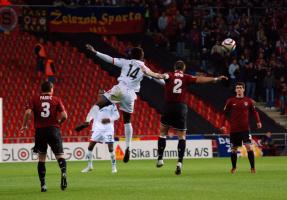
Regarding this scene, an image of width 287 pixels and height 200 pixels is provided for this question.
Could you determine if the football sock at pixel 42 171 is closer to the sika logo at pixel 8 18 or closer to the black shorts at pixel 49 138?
the black shorts at pixel 49 138

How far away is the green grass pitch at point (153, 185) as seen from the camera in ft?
49.5

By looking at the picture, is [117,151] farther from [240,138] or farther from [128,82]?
[128,82]

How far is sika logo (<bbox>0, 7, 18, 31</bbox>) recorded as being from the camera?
37.1m

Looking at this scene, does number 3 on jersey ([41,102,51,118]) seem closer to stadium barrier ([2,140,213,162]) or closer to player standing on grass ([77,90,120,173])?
player standing on grass ([77,90,120,173])

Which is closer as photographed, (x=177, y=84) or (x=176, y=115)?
(x=177, y=84)

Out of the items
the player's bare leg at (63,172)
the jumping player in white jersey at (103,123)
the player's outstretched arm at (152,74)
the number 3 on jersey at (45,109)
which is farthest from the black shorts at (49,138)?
the jumping player in white jersey at (103,123)

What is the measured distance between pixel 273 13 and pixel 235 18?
2.03 metres

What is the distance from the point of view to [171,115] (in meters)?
21.0

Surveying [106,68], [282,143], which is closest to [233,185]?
[282,143]

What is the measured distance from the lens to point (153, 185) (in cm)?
1750

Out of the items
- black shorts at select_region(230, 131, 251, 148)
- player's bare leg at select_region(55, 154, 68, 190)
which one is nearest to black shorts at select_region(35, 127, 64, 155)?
player's bare leg at select_region(55, 154, 68, 190)

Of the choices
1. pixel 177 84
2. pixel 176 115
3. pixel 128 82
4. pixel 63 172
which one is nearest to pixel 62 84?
pixel 128 82

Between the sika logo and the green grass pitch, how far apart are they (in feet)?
48.5

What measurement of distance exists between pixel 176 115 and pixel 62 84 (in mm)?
17878
